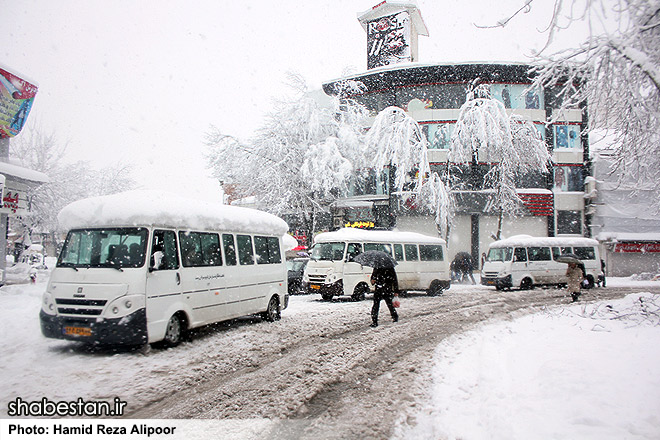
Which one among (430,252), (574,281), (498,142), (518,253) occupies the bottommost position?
(574,281)

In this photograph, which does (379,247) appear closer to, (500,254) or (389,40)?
(500,254)

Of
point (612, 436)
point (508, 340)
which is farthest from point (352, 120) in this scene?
point (612, 436)

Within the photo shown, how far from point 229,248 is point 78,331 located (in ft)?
11.7

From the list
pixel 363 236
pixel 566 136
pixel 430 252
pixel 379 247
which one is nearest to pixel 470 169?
pixel 566 136

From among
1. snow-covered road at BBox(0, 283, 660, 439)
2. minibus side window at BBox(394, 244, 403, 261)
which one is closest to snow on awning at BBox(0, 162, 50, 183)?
snow-covered road at BBox(0, 283, 660, 439)

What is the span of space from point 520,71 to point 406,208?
1314 cm

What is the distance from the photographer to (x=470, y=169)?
2947 cm

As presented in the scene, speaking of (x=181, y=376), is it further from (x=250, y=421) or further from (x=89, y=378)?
(x=250, y=421)

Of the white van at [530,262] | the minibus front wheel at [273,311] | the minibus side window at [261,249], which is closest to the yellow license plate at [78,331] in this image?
the minibus side window at [261,249]

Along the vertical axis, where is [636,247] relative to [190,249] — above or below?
below

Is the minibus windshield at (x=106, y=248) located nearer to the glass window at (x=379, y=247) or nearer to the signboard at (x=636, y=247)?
the glass window at (x=379, y=247)

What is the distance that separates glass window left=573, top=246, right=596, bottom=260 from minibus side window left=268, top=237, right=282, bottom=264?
16674mm

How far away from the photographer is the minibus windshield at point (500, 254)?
2033cm

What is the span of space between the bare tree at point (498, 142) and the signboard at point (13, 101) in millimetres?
20989
